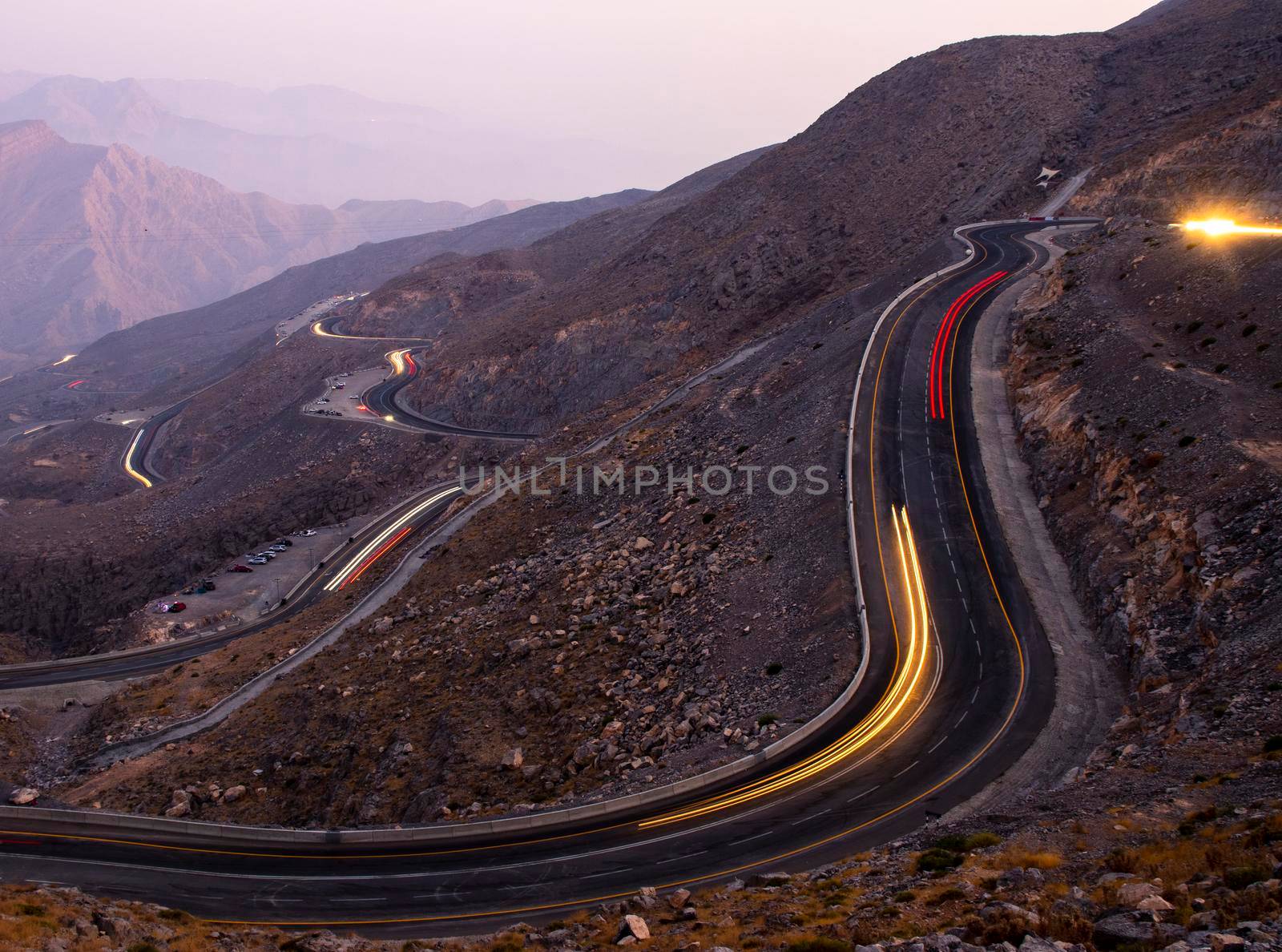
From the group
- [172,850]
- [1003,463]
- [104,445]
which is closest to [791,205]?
[1003,463]

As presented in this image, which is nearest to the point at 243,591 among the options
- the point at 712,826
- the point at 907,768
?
the point at 712,826

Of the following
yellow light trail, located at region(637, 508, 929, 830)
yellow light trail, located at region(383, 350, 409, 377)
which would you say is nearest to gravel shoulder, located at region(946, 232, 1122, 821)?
yellow light trail, located at region(637, 508, 929, 830)

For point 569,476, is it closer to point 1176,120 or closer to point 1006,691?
point 1006,691

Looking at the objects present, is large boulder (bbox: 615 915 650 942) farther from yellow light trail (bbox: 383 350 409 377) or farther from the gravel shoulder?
yellow light trail (bbox: 383 350 409 377)

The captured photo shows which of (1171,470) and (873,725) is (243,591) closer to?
(873,725)

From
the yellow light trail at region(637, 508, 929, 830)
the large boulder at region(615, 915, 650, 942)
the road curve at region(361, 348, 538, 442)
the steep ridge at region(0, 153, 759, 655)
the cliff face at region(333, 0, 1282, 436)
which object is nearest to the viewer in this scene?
the large boulder at region(615, 915, 650, 942)
